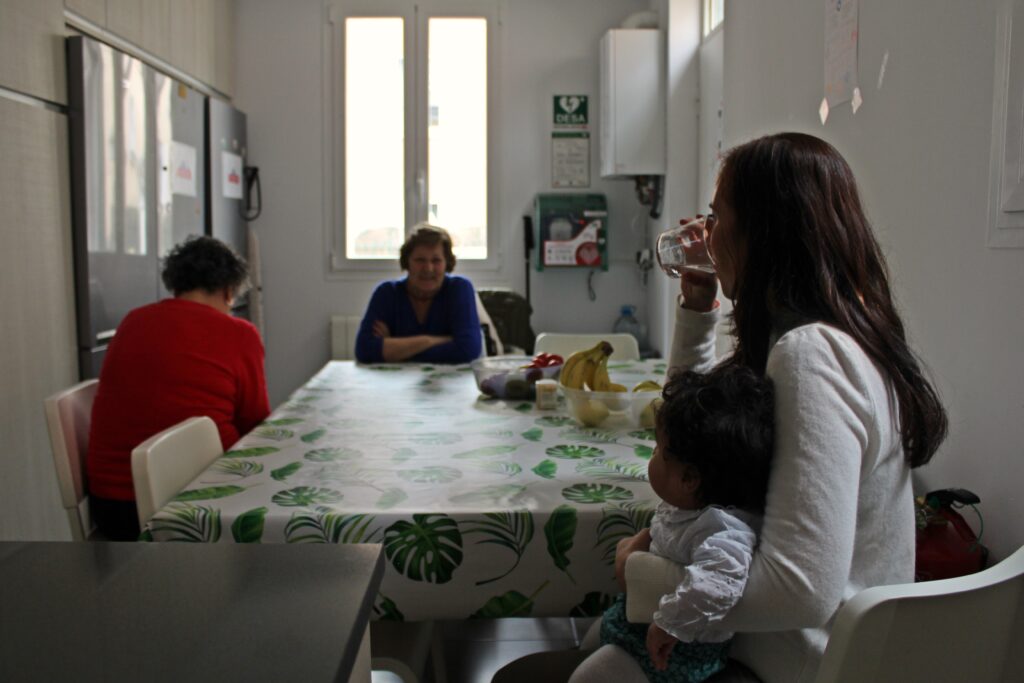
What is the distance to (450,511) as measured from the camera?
1.35m

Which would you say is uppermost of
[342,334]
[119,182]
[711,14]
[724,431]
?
[711,14]

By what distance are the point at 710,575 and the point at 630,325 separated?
3953 millimetres

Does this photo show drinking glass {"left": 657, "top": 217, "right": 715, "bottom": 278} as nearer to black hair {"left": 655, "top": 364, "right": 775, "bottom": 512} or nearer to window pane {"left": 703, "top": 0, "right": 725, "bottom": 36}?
black hair {"left": 655, "top": 364, "right": 775, "bottom": 512}

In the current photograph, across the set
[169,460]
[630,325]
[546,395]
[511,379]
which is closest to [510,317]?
[630,325]

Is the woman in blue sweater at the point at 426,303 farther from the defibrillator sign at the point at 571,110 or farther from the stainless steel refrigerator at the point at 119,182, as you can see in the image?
the defibrillator sign at the point at 571,110

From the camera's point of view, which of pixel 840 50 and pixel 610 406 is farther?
pixel 840 50

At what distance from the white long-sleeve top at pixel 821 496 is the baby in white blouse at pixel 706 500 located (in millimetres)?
25

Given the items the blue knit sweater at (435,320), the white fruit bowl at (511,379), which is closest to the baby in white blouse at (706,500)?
the white fruit bowl at (511,379)

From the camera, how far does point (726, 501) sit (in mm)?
1055

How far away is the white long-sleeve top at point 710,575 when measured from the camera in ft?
3.12

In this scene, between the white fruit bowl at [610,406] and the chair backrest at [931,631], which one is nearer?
the chair backrest at [931,631]

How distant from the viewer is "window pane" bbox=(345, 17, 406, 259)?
4.85 metres

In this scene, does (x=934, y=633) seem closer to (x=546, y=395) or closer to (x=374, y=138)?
(x=546, y=395)

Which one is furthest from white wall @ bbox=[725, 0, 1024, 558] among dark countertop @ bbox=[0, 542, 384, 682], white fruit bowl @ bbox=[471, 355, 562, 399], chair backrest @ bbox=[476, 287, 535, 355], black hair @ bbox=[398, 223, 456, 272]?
chair backrest @ bbox=[476, 287, 535, 355]
